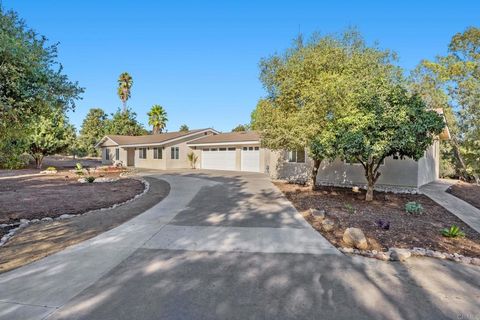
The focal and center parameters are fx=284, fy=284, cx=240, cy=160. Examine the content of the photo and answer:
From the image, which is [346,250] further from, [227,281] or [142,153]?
[142,153]

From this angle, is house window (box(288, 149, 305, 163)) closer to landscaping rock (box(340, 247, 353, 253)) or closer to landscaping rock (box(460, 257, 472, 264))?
landscaping rock (box(340, 247, 353, 253))

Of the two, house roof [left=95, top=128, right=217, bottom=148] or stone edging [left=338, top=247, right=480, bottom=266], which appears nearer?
stone edging [left=338, top=247, right=480, bottom=266]

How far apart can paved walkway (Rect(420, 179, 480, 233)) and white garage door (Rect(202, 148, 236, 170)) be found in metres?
14.9

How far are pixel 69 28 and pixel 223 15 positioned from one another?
733 cm

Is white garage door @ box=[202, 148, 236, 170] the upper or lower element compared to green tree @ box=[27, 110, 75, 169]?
lower

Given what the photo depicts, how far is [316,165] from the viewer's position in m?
Result: 13.6

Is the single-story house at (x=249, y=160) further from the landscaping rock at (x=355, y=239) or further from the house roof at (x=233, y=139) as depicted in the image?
the landscaping rock at (x=355, y=239)

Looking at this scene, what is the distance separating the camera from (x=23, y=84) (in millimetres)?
5664

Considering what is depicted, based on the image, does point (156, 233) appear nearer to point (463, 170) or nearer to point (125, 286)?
point (125, 286)

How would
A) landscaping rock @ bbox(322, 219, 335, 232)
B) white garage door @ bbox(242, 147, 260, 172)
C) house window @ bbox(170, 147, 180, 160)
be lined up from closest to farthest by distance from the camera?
landscaping rock @ bbox(322, 219, 335, 232)
white garage door @ bbox(242, 147, 260, 172)
house window @ bbox(170, 147, 180, 160)

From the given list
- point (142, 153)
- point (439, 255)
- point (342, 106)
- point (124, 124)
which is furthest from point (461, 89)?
point (124, 124)

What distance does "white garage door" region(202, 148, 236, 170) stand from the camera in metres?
25.1

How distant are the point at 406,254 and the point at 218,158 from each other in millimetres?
21521

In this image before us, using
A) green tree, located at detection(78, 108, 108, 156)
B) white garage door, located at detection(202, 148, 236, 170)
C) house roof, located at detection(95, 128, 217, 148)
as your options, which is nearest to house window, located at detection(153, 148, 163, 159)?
house roof, located at detection(95, 128, 217, 148)
